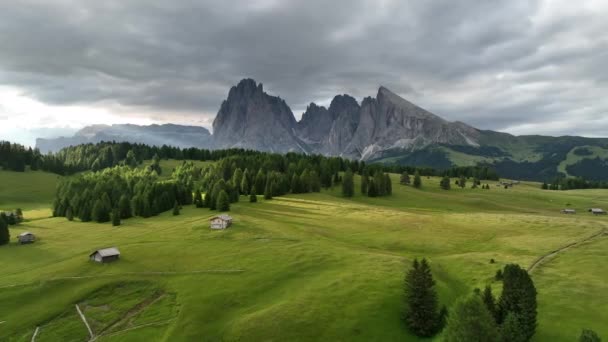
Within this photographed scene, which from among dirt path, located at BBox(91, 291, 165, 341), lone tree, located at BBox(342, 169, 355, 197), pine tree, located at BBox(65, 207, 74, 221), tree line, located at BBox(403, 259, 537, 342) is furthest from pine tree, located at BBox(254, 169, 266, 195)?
tree line, located at BBox(403, 259, 537, 342)

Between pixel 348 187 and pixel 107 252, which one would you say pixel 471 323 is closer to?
pixel 107 252

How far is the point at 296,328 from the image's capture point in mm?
48188

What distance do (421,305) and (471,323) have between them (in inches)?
468

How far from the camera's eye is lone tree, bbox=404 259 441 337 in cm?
4972

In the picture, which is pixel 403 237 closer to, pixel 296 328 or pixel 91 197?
pixel 296 328

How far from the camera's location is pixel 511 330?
42469 millimetres

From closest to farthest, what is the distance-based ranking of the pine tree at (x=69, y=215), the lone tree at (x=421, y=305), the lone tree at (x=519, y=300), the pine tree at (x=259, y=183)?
the lone tree at (x=519, y=300), the lone tree at (x=421, y=305), the pine tree at (x=69, y=215), the pine tree at (x=259, y=183)

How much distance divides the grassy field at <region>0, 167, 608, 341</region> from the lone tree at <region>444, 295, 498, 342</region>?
10246mm

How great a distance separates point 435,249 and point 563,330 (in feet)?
114

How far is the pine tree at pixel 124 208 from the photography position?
123312 mm

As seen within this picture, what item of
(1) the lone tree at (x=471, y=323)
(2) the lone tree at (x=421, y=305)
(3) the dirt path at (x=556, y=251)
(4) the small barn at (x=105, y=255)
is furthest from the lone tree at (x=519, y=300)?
(4) the small barn at (x=105, y=255)

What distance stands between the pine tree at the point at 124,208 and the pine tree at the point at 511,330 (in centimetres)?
11631

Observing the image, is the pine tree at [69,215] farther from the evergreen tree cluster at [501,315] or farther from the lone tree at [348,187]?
the evergreen tree cluster at [501,315]

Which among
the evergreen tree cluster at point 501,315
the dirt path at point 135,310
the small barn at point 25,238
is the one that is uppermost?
the evergreen tree cluster at point 501,315
